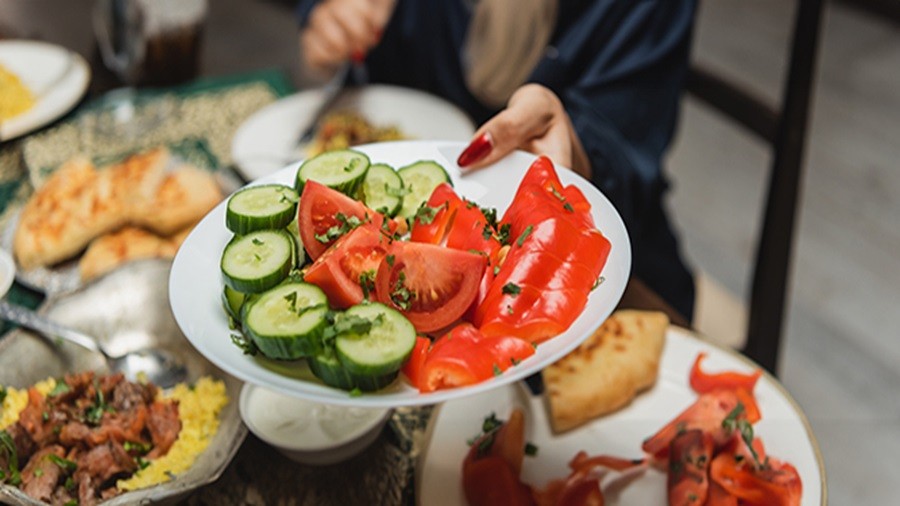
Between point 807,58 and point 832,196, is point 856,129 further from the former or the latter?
point 807,58

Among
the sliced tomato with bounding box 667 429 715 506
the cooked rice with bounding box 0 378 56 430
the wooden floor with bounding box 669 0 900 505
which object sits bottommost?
the wooden floor with bounding box 669 0 900 505

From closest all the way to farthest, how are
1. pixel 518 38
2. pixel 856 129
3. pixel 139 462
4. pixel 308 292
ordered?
1. pixel 308 292
2. pixel 139 462
3. pixel 518 38
4. pixel 856 129

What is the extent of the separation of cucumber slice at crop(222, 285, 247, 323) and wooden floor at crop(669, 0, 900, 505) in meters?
1.78

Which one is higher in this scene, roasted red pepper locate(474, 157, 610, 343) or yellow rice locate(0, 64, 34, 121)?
roasted red pepper locate(474, 157, 610, 343)

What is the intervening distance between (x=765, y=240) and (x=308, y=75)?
3.87 feet

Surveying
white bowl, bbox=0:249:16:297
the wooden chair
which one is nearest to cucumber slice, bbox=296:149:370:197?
white bowl, bbox=0:249:16:297

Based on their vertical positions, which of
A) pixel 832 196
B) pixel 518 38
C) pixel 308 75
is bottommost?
pixel 832 196

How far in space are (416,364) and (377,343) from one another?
0.04m

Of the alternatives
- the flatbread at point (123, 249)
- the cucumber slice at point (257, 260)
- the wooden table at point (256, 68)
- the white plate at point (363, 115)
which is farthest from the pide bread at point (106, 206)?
the cucumber slice at point (257, 260)

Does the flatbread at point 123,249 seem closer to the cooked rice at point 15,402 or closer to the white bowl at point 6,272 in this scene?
the white bowl at point 6,272

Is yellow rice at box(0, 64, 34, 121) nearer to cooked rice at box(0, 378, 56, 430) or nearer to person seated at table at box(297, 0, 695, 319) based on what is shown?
person seated at table at box(297, 0, 695, 319)

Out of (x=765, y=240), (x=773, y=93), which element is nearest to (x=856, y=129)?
(x=773, y=93)

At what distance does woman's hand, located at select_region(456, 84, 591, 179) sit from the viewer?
90cm

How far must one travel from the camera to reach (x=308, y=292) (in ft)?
2.44
